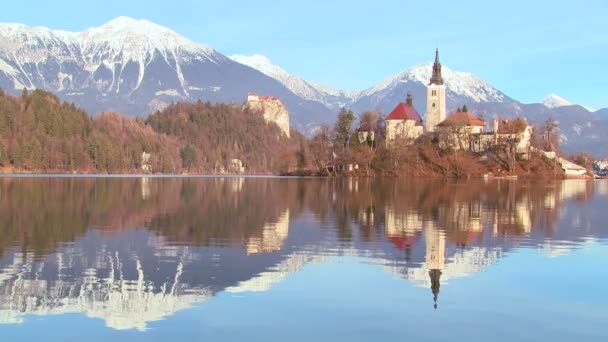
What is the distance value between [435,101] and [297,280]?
16371cm

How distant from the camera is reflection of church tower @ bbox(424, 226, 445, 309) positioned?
2189 cm

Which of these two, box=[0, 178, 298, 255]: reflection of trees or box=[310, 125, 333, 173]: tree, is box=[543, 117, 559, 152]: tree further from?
box=[0, 178, 298, 255]: reflection of trees

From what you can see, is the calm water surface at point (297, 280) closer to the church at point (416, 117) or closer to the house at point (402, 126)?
Answer: the house at point (402, 126)

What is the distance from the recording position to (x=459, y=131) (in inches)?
6334

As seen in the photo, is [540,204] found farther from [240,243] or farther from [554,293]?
[554,293]

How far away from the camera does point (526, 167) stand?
6161 inches

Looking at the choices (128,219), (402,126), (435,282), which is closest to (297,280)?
(435,282)

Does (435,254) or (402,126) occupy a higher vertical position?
(402,126)

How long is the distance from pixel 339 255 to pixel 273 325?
36.2 ft

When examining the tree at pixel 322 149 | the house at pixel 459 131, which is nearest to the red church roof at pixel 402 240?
the house at pixel 459 131

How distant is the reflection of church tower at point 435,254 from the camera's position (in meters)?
21.9

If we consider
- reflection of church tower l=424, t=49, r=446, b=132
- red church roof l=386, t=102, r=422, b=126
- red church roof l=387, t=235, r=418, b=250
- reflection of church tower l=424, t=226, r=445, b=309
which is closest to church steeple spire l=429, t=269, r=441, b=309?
reflection of church tower l=424, t=226, r=445, b=309

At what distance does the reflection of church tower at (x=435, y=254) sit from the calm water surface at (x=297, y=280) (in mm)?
63

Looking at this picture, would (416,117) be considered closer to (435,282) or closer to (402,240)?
(402,240)
